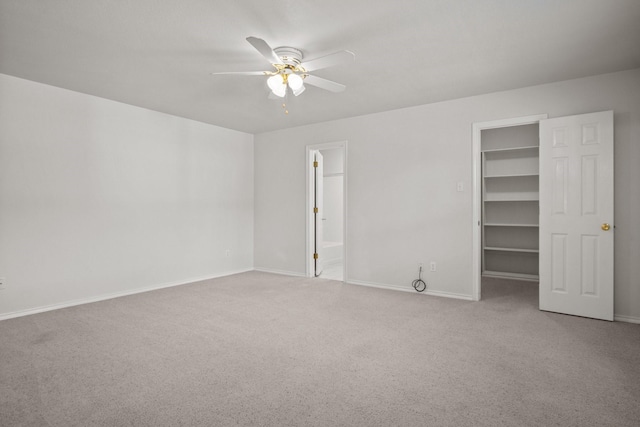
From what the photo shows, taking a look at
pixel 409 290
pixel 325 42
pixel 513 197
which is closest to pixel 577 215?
pixel 409 290

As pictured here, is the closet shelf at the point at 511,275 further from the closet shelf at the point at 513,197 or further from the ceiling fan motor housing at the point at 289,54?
the ceiling fan motor housing at the point at 289,54

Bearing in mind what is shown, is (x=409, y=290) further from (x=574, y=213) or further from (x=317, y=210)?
(x=574, y=213)

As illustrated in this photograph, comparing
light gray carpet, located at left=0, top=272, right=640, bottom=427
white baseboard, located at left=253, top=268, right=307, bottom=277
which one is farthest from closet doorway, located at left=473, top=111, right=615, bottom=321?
white baseboard, located at left=253, top=268, right=307, bottom=277

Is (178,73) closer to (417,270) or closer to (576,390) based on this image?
(417,270)

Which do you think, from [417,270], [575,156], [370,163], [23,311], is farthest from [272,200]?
[575,156]

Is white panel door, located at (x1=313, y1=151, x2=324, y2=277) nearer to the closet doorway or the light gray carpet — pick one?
the light gray carpet

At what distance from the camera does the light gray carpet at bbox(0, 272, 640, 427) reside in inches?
74.2

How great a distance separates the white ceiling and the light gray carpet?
245cm

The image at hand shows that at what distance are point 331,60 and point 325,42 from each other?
0.34 metres

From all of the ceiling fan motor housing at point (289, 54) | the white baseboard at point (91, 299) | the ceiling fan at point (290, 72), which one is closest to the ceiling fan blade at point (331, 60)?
the ceiling fan at point (290, 72)

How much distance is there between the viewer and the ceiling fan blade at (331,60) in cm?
246

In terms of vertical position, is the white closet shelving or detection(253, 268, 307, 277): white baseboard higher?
the white closet shelving

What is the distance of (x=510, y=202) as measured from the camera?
A: 5809mm

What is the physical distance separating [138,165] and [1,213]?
5.01ft
